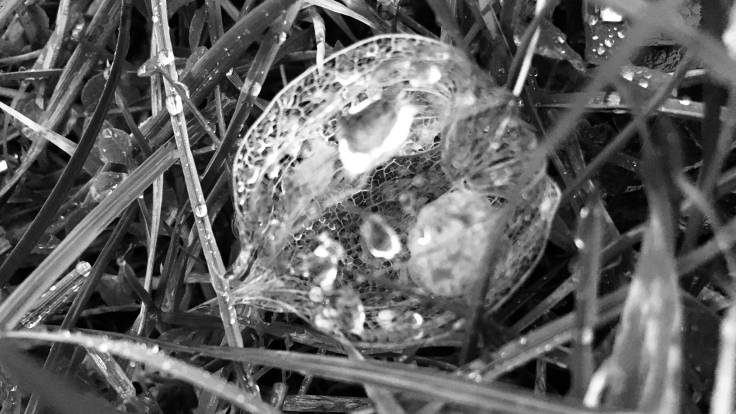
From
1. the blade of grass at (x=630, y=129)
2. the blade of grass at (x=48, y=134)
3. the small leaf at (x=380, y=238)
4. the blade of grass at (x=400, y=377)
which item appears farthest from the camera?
the blade of grass at (x=48, y=134)

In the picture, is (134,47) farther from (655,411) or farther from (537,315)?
(655,411)

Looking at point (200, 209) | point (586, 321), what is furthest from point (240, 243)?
point (586, 321)

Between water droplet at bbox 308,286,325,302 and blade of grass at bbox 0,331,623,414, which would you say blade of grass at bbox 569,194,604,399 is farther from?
water droplet at bbox 308,286,325,302

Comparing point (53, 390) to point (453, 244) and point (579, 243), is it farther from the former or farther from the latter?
point (579, 243)

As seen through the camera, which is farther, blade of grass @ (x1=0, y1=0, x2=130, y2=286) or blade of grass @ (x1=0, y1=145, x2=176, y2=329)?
blade of grass @ (x1=0, y1=0, x2=130, y2=286)

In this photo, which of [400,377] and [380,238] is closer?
[400,377]

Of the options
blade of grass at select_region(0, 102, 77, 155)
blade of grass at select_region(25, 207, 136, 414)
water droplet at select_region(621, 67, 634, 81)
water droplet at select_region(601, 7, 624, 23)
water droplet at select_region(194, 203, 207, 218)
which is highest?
water droplet at select_region(601, 7, 624, 23)

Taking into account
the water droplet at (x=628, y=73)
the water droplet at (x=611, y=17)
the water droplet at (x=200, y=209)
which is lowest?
the water droplet at (x=200, y=209)

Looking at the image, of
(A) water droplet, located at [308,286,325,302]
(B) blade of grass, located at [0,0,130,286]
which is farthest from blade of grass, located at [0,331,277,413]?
(B) blade of grass, located at [0,0,130,286]

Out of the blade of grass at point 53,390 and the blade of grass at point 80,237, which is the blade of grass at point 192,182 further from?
the blade of grass at point 53,390

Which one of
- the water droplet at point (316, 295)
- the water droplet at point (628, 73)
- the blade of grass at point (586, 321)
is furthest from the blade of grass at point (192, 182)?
the water droplet at point (628, 73)

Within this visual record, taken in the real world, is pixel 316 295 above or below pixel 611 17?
below

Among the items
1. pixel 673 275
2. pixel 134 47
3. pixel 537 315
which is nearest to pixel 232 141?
pixel 134 47
